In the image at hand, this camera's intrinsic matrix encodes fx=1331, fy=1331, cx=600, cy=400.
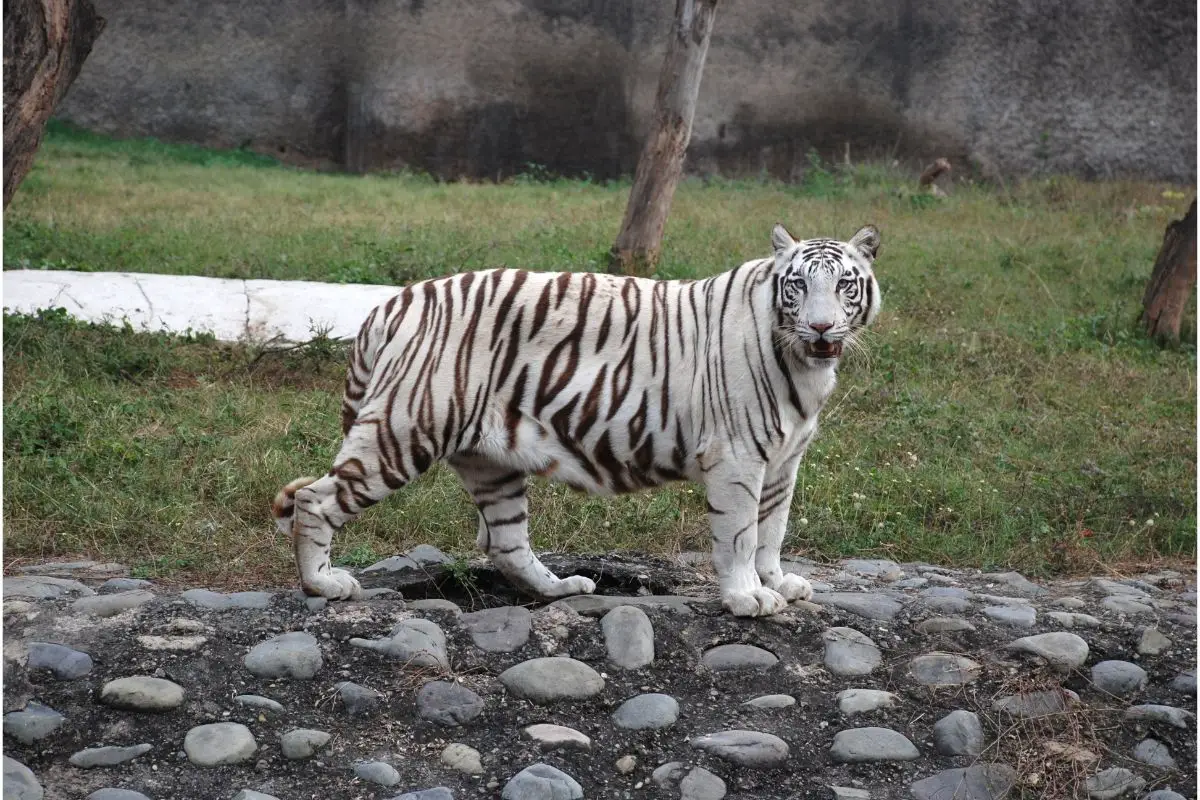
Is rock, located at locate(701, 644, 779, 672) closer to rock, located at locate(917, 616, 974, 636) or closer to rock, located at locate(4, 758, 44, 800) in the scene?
rock, located at locate(917, 616, 974, 636)

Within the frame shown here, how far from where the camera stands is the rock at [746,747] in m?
3.99

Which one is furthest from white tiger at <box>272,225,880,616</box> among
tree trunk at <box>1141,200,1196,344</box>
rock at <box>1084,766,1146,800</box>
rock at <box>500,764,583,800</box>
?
tree trunk at <box>1141,200,1196,344</box>

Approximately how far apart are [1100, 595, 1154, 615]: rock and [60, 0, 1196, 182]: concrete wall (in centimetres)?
1075

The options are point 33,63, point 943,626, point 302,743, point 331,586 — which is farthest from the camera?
point 33,63

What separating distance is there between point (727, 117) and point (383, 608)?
1172 centimetres

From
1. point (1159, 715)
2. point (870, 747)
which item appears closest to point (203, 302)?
point (870, 747)

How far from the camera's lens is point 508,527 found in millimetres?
4867

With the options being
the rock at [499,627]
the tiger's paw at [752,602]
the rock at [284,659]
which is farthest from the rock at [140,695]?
the tiger's paw at [752,602]

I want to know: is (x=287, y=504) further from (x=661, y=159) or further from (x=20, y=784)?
(x=661, y=159)

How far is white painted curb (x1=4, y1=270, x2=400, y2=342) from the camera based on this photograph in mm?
7859

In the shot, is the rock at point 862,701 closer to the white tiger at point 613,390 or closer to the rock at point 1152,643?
the white tiger at point 613,390

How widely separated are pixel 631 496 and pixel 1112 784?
2736 mm

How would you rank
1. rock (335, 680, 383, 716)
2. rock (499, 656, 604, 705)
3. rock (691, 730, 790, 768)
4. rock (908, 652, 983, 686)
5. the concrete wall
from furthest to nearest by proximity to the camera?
1. the concrete wall
2. rock (908, 652, 983, 686)
3. rock (499, 656, 604, 705)
4. rock (335, 680, 383, 716)
5. rock (691, 730, 790, 768)

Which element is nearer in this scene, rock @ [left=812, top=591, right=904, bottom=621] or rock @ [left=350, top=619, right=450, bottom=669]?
rock @ [left=350, top=619, right=450, bottom=669]
